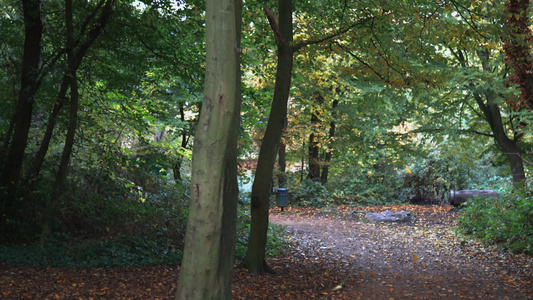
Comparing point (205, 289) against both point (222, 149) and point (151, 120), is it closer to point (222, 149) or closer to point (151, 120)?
point (222, 149)

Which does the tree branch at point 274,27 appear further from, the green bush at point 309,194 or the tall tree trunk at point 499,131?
the green bush at point 309,194

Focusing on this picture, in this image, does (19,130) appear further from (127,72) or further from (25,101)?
(127,72)

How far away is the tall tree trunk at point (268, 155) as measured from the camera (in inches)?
278

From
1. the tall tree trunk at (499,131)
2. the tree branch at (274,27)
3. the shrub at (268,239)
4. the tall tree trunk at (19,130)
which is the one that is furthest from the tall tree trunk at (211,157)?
the tall tree trunk at (499,131)

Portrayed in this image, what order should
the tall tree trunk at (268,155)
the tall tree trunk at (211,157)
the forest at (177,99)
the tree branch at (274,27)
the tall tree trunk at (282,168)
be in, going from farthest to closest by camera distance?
1. the tall tree trunk at (282,168)
2. the tall tree trunk at (268,155)
3. the tree branch at (274,27)
4. the forest at (177,99)
5. the tall tree trunk at (211,157)

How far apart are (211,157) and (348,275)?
5008 mm

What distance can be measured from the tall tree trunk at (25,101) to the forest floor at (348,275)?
2171mm

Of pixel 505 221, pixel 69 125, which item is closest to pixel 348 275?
pixel 505 221

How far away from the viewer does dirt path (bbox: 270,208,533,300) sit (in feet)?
21.8

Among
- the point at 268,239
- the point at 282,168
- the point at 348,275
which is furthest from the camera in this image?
the point at 282,168

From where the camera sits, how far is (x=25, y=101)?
7605mm

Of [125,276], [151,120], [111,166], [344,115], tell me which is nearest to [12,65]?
[111,166]

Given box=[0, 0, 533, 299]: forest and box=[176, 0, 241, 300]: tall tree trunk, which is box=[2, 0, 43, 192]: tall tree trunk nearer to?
box=[0, 0, 533, 299]: forest

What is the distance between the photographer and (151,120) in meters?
12.1
